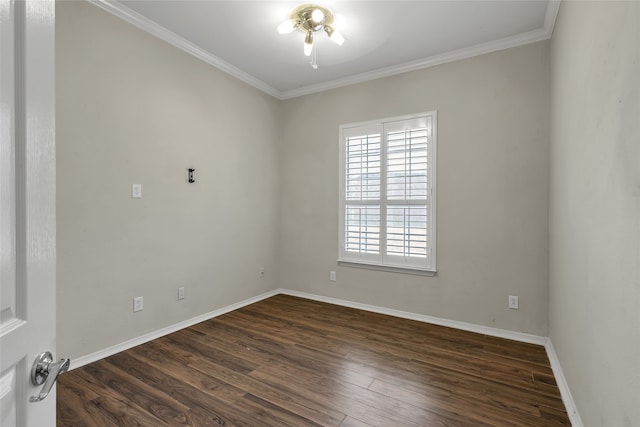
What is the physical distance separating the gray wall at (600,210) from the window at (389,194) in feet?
3.95

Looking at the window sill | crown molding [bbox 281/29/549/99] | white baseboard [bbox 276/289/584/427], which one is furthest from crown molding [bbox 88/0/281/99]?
white baseboard [bbox 276/289/584/427]

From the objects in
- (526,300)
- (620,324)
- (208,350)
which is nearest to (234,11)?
(208,350)

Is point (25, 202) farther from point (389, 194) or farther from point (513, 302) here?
point (513, 302)

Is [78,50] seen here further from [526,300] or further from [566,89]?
[526,300]

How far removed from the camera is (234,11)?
2463 mm

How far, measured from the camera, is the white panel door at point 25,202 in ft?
1.75

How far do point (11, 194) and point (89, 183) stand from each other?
6.99 ft

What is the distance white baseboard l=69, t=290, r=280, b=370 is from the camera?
2.29m

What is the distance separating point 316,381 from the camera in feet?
6.84

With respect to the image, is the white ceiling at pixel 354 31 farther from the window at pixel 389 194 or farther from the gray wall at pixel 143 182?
the window at pixel 389 194

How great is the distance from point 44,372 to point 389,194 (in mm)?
3151

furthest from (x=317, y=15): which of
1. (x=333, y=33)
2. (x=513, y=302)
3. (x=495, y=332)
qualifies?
(x=495, y=332)

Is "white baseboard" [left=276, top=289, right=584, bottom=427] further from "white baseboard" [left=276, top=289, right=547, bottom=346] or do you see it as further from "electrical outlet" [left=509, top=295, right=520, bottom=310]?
"electrical outlet" [left=509, top=295, right=520, bottom=310]

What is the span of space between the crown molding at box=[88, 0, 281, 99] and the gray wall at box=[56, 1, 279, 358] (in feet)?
0.17
